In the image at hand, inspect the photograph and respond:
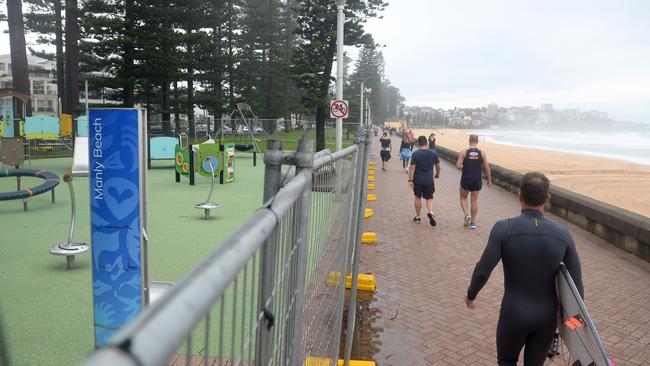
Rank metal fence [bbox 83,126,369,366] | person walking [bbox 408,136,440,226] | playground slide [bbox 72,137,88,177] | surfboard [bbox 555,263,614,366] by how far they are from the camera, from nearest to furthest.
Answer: metal fence [bbox 83,126,369,366] → surfboard [bbox 555,263,614,366] → person walking [bbox 408,136,440,226] → playground slide [bbox 72,137,88,177]

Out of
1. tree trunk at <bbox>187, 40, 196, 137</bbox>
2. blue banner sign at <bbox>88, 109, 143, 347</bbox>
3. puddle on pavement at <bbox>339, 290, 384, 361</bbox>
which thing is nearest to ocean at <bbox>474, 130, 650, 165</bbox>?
tree trunk at <bbox>187, 40, 196, 137</bbox>

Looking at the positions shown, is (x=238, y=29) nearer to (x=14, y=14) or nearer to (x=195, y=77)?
(x=195, y=77)

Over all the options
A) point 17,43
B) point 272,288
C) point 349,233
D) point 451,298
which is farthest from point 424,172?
point 17,43

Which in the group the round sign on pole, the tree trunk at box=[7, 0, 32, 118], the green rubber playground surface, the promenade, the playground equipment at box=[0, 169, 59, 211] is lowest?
the promenade

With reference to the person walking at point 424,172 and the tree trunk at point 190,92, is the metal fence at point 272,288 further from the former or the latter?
the tree trunk at point 190,92

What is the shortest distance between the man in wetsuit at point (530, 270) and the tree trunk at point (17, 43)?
25665mm

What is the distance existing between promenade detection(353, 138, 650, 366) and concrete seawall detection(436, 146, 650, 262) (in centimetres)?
20

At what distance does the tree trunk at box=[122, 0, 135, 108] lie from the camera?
31375mm

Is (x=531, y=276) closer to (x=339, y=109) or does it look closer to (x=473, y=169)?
(x=473, y=169)

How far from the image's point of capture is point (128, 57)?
1283 inches

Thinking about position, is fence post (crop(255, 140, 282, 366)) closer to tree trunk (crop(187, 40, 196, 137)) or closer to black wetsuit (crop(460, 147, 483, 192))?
black wetsuit (crop(460, 147, 483, 192))

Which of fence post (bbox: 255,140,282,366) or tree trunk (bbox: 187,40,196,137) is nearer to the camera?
fence post (bbox: 255,140,282,366)

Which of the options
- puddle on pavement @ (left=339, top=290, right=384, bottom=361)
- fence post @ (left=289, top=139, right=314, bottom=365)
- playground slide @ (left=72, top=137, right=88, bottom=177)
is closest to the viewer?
fence post @ (left=289, top=139, right=314, bottom=365)

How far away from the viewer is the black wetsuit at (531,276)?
345cm
